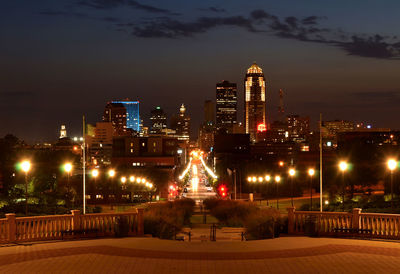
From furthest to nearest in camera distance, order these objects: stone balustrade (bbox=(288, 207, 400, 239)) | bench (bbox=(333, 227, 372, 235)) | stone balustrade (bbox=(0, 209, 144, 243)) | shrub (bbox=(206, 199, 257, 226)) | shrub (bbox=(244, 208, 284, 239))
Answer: shrub (bbox=(206, 199, 257, 226))
shrub (bbox=(244, 208, 284, 239))
bench (bbox=(333, 227, 372, 235))
stone balustrade (bbox=(288, 207, 400, 239))
stone balustrade (bbox=(0, 209, 144, 243))

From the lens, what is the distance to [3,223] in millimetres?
20266

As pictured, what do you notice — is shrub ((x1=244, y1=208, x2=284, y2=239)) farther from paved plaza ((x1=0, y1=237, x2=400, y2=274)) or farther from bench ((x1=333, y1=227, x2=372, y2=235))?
bench ((x1=333, y1=227, x2=372, y2=235))

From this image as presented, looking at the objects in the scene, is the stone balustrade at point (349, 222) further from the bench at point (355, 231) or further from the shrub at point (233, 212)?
the shrub at point (233, 212)

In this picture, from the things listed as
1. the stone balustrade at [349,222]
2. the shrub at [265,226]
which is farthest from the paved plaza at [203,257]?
the shrub at [265,226]

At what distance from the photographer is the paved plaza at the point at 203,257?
15992 millimetres

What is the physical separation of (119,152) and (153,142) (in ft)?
42.0

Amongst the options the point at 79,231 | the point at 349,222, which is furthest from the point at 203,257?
the point at 349,222

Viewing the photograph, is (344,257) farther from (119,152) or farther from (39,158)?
(119,152)

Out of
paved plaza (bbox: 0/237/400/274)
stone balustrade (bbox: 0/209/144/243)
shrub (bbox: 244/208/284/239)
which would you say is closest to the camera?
paved plaza (bbox: 0/237/400/274)

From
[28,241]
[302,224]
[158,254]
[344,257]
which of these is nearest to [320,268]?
[344,257]

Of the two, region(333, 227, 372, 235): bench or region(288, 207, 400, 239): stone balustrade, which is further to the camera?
region(333, 227, 372, 235): bench

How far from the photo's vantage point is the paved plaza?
52.5ft

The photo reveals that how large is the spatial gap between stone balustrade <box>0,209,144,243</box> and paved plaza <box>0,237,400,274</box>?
619 mm

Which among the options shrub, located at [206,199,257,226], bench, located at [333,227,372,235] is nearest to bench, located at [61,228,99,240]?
bench, located at [333,227,372,235]
